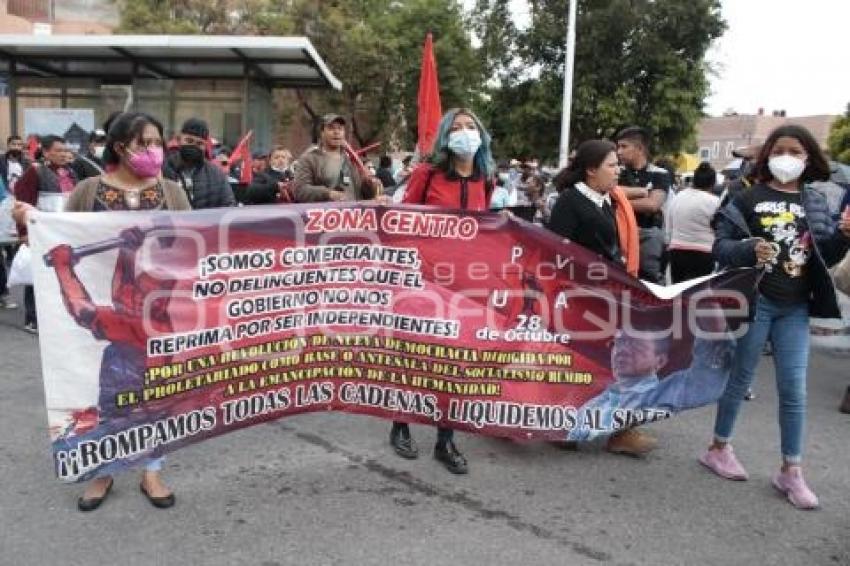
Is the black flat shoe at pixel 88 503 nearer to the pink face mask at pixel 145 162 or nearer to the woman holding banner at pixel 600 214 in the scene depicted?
the pink face mask at pixel 145 162

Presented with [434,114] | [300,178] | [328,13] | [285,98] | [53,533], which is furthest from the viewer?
[285,98]

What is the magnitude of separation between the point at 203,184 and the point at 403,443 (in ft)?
8.58

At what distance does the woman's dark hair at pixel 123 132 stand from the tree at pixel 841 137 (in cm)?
4253

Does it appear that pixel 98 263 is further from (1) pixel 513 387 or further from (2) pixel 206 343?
(1) pixel 513 387

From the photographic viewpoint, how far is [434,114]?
5.48 meters

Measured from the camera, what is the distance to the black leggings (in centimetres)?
666

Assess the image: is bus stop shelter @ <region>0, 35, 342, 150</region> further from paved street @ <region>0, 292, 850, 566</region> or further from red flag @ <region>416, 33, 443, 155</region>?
paved street @ <region>0, 292, 850, 566</region>

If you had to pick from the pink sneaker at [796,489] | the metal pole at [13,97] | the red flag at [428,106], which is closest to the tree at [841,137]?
the metal pole at [13,97]

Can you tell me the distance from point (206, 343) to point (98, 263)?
596 millimetres

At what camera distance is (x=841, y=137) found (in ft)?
135

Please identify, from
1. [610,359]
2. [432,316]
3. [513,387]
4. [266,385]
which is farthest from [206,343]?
[610,359]

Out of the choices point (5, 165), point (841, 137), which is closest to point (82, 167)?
point (5, 165)

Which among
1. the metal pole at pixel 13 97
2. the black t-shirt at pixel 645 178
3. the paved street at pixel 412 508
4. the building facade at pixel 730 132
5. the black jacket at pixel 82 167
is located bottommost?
the paved street at pixel 412 508

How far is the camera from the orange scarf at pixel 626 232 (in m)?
4.53
